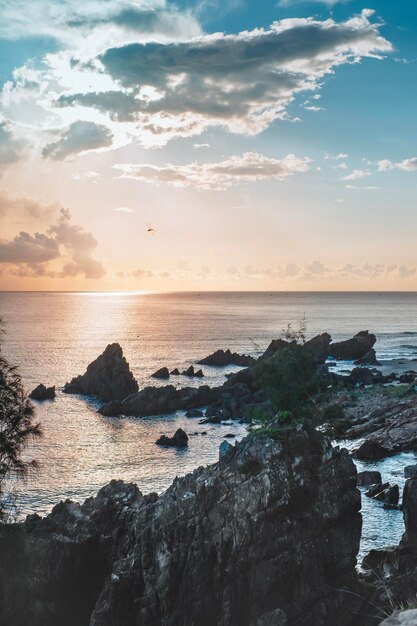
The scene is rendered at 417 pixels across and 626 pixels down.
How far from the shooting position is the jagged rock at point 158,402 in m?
110

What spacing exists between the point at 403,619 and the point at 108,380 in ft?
374

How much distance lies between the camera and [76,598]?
4150 cm

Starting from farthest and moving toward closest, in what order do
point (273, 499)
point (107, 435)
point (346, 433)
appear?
point (107, 435) < point (346, 433) < point (273, 499)

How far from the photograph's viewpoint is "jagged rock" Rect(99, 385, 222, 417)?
110 m

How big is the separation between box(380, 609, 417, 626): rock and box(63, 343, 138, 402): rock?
109 metres

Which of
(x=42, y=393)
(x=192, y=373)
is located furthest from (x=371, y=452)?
(x=192, y=373)

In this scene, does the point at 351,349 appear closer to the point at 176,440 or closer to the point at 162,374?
the point at 162,374

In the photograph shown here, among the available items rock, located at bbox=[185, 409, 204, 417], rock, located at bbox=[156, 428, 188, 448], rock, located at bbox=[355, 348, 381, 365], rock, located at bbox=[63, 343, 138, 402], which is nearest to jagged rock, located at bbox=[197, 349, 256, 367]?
rock, located at bbox=[355, 348, 381, 365]

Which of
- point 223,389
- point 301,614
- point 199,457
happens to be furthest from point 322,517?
point 223,389

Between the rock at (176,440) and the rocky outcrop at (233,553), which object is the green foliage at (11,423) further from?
the rock at (176,440)

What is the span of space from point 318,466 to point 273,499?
4.71 metres

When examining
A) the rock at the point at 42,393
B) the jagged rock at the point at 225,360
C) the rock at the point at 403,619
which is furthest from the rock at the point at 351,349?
the rock at the point at 403,619

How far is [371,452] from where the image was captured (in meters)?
75.8

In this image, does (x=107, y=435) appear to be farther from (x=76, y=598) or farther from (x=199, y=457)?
(x=76, y=598)
